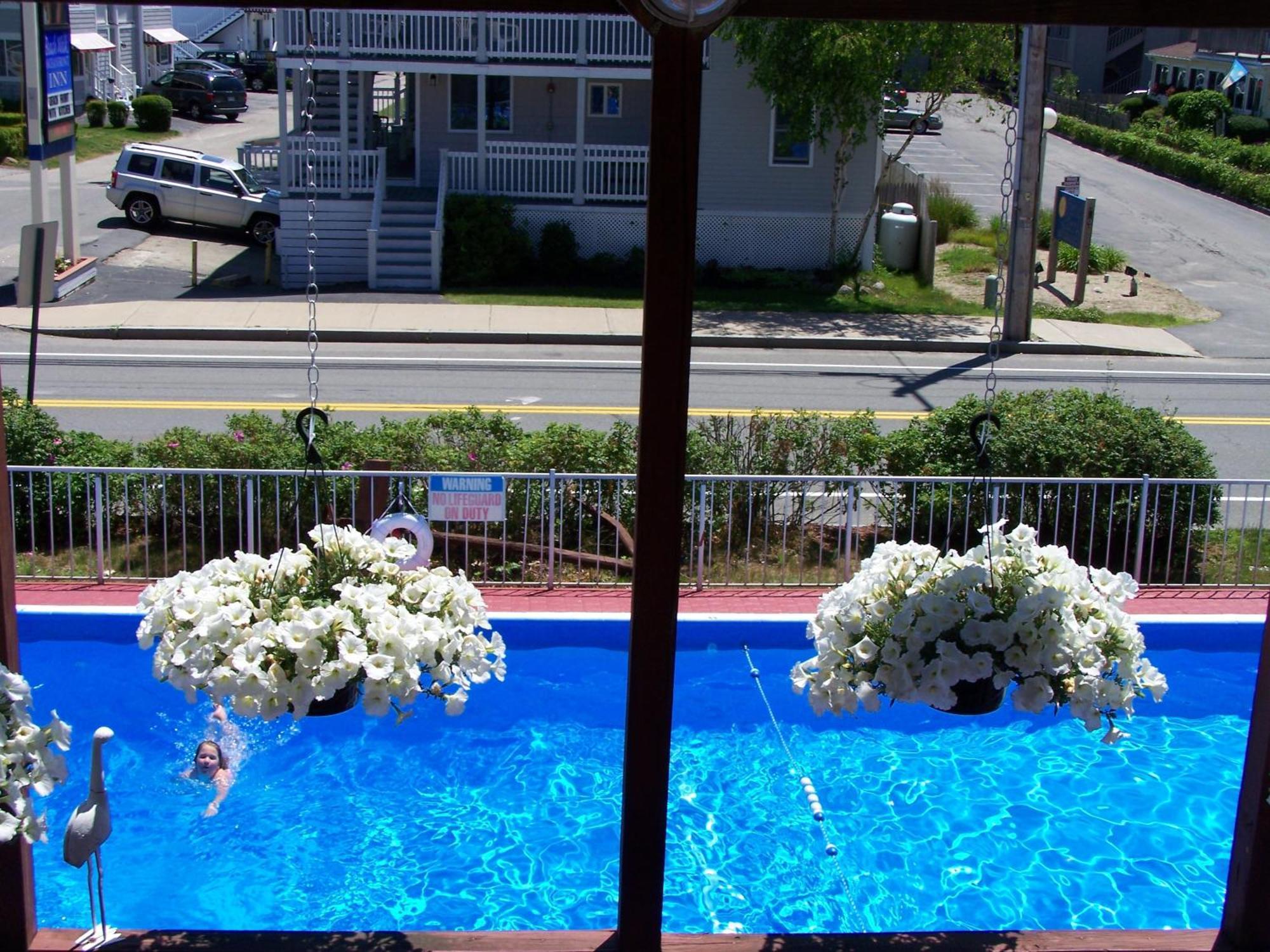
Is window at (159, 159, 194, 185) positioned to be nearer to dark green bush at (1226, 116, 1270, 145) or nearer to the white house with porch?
the white house with porch

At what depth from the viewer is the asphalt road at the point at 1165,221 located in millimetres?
26328

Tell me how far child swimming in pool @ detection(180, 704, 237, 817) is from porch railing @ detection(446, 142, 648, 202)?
19241 millimetres

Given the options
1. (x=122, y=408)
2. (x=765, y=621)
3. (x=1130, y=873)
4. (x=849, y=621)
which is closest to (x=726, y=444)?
(x=765, y=621)

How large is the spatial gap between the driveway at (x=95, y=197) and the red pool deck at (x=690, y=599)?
14386 mm

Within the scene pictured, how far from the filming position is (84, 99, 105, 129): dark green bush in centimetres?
4312

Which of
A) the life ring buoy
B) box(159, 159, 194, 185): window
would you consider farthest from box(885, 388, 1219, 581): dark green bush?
box(159, 159, 194, 185): window

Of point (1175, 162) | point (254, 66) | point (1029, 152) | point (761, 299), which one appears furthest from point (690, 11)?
point (254, 66)

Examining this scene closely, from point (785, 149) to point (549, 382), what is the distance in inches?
422

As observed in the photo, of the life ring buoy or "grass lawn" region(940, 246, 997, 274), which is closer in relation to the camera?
the life ring buoy

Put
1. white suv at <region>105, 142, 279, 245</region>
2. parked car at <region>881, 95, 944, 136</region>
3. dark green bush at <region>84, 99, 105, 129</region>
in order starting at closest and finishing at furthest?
1. parked car at <region>881, 95, 944, 136</region>
2. white suv at <region>105, 142, 279, 245</region>
3. dark green bush at <region>84, 99, 105, 129</region>

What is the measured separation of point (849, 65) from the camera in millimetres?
24328

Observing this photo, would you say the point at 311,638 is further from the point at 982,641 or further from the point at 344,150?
the point at 344,150

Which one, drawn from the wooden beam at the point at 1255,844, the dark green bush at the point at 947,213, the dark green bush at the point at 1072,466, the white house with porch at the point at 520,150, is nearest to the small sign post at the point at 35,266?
the dark green bush at the point at 1072,466

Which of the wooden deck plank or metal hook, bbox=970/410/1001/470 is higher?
metal hook, bbox=970/410/1001/470
